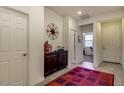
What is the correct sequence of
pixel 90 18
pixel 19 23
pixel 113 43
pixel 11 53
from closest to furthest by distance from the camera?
pixel 11 53 → pixel 19 23 → pixel 90 18 → pixel 113 43

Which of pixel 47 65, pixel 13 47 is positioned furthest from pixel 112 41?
pixel 13 47

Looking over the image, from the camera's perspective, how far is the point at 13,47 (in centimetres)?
213

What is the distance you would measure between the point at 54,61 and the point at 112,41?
4.10 metres

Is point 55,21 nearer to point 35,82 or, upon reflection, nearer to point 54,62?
point 54,62

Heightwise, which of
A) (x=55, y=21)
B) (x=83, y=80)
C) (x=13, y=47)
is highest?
(x=55, y=21)

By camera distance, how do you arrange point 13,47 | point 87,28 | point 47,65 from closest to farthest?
1. point 13,47
2. point 47,65
3. point 87,28

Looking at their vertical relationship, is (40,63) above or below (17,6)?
below

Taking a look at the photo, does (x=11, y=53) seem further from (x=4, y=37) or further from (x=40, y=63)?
(x=40, y=63)

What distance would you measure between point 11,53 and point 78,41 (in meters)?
4.21

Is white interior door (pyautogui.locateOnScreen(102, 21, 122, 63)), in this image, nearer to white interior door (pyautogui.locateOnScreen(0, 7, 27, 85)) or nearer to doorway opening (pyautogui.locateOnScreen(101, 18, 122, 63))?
doorway opening (pyautogui.locateOnScreen(101, 18, 122, 63))

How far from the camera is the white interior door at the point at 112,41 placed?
5320mm
